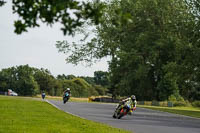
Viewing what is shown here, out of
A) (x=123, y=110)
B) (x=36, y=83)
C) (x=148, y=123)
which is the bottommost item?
(x=148, y=123)

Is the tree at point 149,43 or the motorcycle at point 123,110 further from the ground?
the tree at point 149,43

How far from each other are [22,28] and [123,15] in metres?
1.20

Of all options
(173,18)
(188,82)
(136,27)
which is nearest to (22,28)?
(188,82)

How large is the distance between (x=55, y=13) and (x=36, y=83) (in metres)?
121

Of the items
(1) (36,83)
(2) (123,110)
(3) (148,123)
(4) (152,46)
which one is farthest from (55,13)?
(1) (36,83)

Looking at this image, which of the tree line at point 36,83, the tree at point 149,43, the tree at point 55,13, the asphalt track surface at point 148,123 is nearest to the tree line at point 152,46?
the tree at point 149,43

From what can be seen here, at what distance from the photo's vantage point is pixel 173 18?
5147 centimetres

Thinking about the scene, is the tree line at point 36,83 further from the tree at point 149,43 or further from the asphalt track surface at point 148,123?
the asphalt track surface at point 148,123

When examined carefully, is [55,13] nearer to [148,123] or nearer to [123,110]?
[148,123]

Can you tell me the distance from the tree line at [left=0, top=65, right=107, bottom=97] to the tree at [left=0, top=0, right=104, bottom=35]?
384 feet

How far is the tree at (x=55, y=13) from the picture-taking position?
5.21 m

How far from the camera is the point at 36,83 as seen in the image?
4909 inches

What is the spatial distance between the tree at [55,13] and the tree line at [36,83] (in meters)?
117

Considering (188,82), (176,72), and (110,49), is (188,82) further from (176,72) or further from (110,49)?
(110,49)
